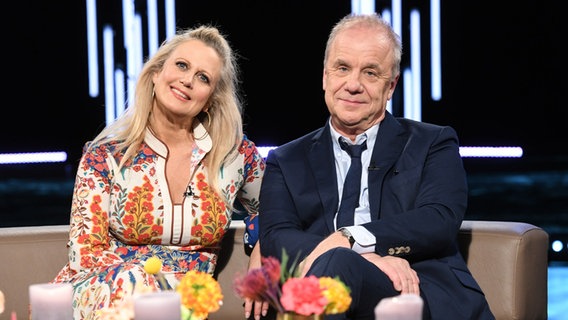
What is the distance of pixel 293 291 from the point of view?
A: 159 centimetres

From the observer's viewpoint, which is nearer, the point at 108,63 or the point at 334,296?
the point at 334,296

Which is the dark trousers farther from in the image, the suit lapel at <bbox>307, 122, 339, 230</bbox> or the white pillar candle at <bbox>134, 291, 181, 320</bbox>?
the white pillar candle at <bbox>134, 291, 181, 320</bbox>

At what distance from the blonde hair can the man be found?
18 cm

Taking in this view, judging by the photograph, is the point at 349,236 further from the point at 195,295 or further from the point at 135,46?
the point at 135,46

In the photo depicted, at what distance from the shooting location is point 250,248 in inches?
118

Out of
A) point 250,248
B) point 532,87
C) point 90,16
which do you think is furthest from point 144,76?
point 532,87

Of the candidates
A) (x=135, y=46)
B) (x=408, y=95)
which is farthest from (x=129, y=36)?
(x=408, y=95)

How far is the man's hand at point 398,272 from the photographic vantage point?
236 centimetres

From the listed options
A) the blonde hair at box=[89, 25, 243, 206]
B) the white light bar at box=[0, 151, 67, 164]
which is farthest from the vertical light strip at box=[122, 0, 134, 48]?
the blonde hair at box=[89, 25, 243, 206]

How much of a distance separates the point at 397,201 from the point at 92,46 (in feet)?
11.2

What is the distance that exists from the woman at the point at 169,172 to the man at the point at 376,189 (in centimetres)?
20

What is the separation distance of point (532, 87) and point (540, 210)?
797 mm

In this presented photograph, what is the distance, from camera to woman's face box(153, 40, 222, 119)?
2883 mm

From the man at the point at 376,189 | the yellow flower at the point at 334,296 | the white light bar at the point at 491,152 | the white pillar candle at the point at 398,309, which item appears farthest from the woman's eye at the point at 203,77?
the white light bar at the point at 491,152
